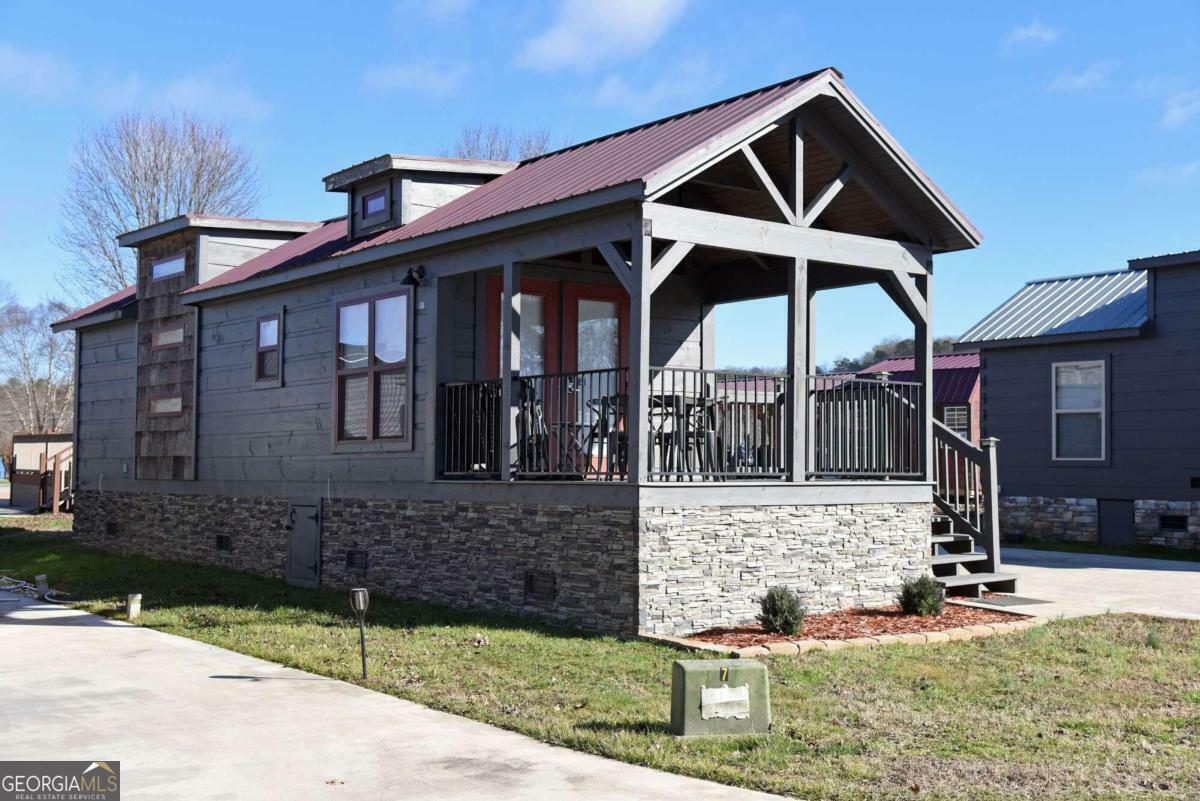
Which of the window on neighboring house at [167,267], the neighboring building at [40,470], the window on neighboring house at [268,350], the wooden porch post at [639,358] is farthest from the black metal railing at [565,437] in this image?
the neighboring building at [40,470]

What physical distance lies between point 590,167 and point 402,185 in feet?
10.7

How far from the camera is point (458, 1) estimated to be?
20.3m

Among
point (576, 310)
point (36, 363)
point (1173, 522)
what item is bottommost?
point (1173, 522)

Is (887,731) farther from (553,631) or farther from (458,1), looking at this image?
(458,1)

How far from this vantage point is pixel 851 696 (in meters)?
7.66

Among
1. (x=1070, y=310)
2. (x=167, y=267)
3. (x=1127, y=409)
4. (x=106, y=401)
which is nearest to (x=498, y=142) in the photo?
(x=106, y=401)

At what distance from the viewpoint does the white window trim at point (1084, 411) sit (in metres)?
19.6

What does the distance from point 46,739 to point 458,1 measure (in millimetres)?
16233

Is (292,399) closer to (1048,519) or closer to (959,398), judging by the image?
(1048,519)

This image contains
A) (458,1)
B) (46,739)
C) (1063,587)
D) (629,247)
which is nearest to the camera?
(46,739)

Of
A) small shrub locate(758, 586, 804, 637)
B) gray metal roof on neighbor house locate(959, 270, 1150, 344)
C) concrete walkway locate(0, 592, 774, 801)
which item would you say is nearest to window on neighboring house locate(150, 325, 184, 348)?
concrete walkway locate(0, 592, 774, 801)

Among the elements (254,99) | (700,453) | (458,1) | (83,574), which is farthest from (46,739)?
(254,99)

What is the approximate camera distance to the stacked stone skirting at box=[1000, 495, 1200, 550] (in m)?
18.5

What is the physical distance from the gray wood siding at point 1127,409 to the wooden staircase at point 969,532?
706 centimetres
